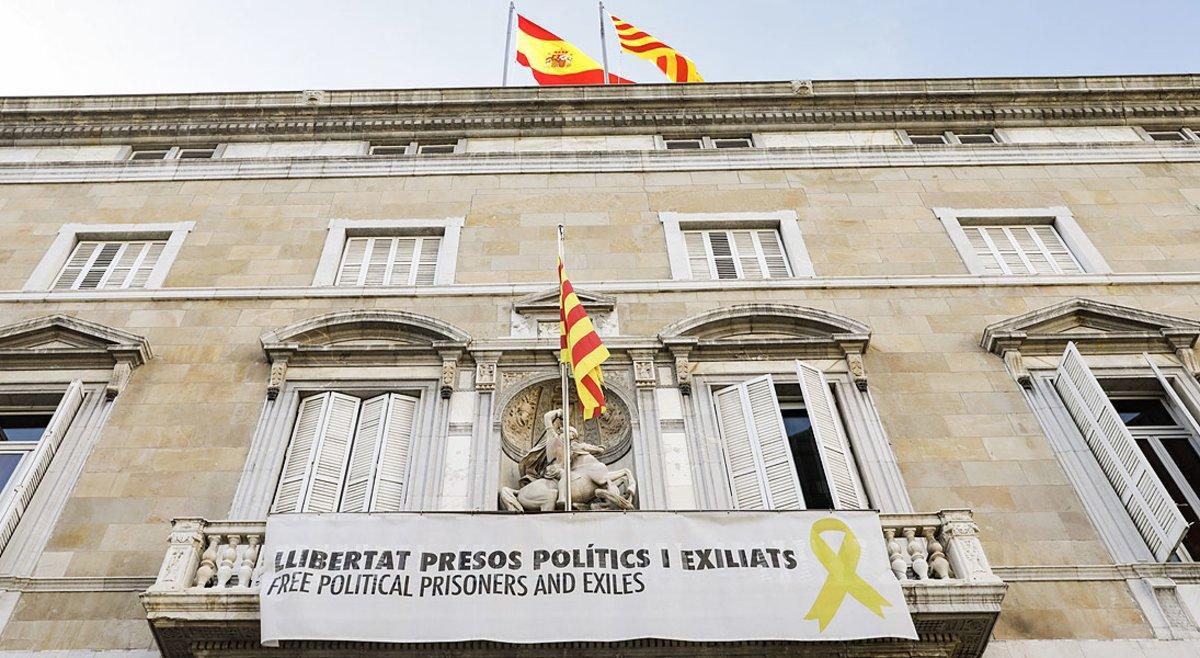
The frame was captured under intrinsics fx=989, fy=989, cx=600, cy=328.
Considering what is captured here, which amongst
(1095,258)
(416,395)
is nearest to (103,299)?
(416,395)

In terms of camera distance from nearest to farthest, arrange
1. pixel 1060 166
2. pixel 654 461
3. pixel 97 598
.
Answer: pixel 97 598 → pixel 654 461 → pixel 1060 166

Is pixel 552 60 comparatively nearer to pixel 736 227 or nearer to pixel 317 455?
pixel 736 227

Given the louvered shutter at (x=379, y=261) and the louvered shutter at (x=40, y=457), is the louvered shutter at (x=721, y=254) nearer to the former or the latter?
the louvered shutter at (x=379, y=261)

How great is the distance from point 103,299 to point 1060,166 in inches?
679

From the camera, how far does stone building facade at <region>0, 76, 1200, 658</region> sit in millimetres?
11375

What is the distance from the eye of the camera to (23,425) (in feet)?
46.6

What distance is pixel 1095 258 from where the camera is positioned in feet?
54.5

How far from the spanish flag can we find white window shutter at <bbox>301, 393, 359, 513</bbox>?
11619mm

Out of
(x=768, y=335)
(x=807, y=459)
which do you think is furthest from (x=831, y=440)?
(x=768, y=335)

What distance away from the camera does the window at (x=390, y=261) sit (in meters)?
16.5

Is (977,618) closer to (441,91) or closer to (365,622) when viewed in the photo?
(365,622)

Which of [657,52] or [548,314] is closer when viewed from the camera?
[548,314]

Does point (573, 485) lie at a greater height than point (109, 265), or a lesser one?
lesser

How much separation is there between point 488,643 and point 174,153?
45.8 ft
